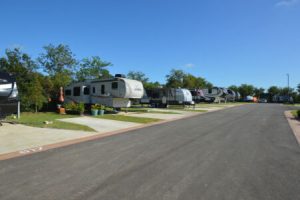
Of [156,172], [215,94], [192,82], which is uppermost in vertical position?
[192,82]

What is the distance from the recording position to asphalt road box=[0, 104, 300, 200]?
453 cm

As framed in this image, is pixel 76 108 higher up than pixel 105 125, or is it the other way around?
pixel 76 108

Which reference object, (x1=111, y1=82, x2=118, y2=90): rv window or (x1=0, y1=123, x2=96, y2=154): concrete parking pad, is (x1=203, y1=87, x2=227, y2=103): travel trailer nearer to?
(x1=111, y1=82, x2=118, y2=90): rv window

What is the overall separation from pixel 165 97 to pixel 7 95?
21287mm

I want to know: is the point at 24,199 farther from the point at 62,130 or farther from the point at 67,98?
the point at 67,98

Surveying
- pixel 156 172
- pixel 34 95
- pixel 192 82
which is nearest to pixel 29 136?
pixel 156 172

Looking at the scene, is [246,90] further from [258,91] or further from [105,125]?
[105,125]

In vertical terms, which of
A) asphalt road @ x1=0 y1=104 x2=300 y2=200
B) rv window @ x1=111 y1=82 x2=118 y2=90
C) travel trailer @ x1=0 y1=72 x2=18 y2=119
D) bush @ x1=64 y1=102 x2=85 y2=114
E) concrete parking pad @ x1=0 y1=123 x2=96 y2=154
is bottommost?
asphalt road @ x1=0 y1=104 x2=300 y2=200

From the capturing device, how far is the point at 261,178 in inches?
215

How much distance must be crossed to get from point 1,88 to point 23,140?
151 inches

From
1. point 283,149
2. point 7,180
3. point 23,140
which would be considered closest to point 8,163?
point 7,180

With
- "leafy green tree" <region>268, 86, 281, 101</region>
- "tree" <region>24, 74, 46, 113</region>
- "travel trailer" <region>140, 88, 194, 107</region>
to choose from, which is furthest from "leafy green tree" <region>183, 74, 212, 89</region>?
"tree" <region>24, 74, 46, 113</region>

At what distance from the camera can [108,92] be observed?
2095 centimetres

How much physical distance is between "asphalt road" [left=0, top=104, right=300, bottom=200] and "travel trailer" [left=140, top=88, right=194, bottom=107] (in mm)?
22572
